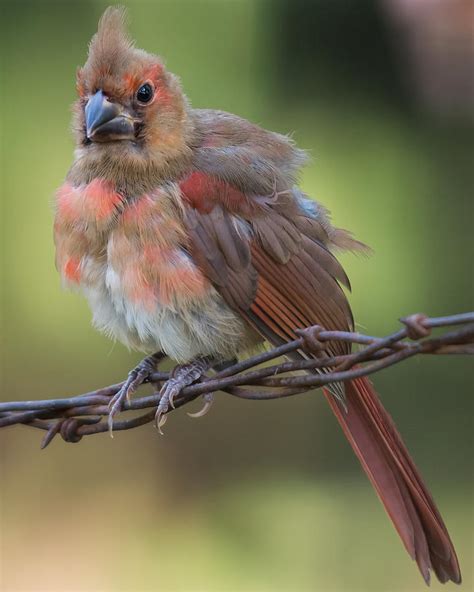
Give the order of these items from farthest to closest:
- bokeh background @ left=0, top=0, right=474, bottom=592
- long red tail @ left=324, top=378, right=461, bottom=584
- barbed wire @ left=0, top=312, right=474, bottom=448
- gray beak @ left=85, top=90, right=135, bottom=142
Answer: bokeh background @ left=0, top=0, right=474, bottom=592
gray beak @ left=85, top=90, right=135, bottom=142
long red tail @ left=324, top=378, right=461, bottom=584
barbed wire @ left=0, top=312, right=474, bottom=448

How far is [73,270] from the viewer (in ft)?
8.91

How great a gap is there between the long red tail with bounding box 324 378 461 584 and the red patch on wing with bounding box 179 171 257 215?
1.76 feet

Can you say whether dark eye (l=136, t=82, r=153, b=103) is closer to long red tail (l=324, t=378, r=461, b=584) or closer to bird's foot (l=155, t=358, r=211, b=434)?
bird's foot (l=155, t=358, r=211, b=434)

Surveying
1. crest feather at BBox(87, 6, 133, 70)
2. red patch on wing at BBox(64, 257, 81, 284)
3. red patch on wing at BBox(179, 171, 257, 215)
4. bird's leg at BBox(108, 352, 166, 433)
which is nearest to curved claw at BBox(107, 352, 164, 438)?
bird's leg at BBox(108, 352, 166, 433)

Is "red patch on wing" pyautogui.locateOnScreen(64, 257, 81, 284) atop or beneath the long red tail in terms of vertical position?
atop

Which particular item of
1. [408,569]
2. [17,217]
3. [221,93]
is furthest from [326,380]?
[17,217]

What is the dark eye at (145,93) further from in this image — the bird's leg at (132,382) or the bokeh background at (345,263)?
the bokeh background at (345,263)

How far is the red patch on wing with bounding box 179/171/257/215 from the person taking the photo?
2.64m

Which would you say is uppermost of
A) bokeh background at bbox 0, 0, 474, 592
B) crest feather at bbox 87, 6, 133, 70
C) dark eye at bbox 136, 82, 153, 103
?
crest feather at bbox 87, 6, 133, 70

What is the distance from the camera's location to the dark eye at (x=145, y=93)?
9.05ft

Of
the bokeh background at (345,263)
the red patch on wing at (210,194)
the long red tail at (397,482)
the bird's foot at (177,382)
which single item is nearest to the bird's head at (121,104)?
the red patch on wing at (210,194)

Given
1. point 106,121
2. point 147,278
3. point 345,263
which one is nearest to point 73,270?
point 147,278

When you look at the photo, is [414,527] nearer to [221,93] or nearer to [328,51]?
[221,93]

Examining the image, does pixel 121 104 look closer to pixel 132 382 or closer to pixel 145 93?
pixel 145 93
